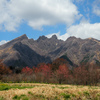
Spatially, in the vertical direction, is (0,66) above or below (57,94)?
above

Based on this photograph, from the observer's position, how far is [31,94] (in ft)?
36.4

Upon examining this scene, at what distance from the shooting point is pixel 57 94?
1129 cm

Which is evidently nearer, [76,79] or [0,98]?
[0,98]

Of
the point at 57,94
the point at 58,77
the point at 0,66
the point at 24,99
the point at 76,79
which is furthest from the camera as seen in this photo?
the point at 0,66

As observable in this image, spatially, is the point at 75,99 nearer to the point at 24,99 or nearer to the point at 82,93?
the point at 82,93

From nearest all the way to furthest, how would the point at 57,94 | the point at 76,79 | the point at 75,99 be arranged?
the point at 75,99, the point at 57,94, the point at 76,79

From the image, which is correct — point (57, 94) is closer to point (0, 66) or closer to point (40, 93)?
point (40, 93)

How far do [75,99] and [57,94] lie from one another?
1.65m

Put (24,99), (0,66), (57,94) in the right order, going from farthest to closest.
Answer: (0,66) < (57,94) < (24,99)

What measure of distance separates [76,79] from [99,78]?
28.3ft

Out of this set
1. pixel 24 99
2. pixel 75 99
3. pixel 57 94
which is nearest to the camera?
pixel 24 99

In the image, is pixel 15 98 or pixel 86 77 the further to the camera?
pixel 86 77

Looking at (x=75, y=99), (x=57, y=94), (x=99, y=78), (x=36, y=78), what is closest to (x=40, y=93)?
(x=57, y=94)

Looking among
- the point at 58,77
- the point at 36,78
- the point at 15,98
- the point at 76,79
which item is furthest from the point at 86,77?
the point at 15,98
